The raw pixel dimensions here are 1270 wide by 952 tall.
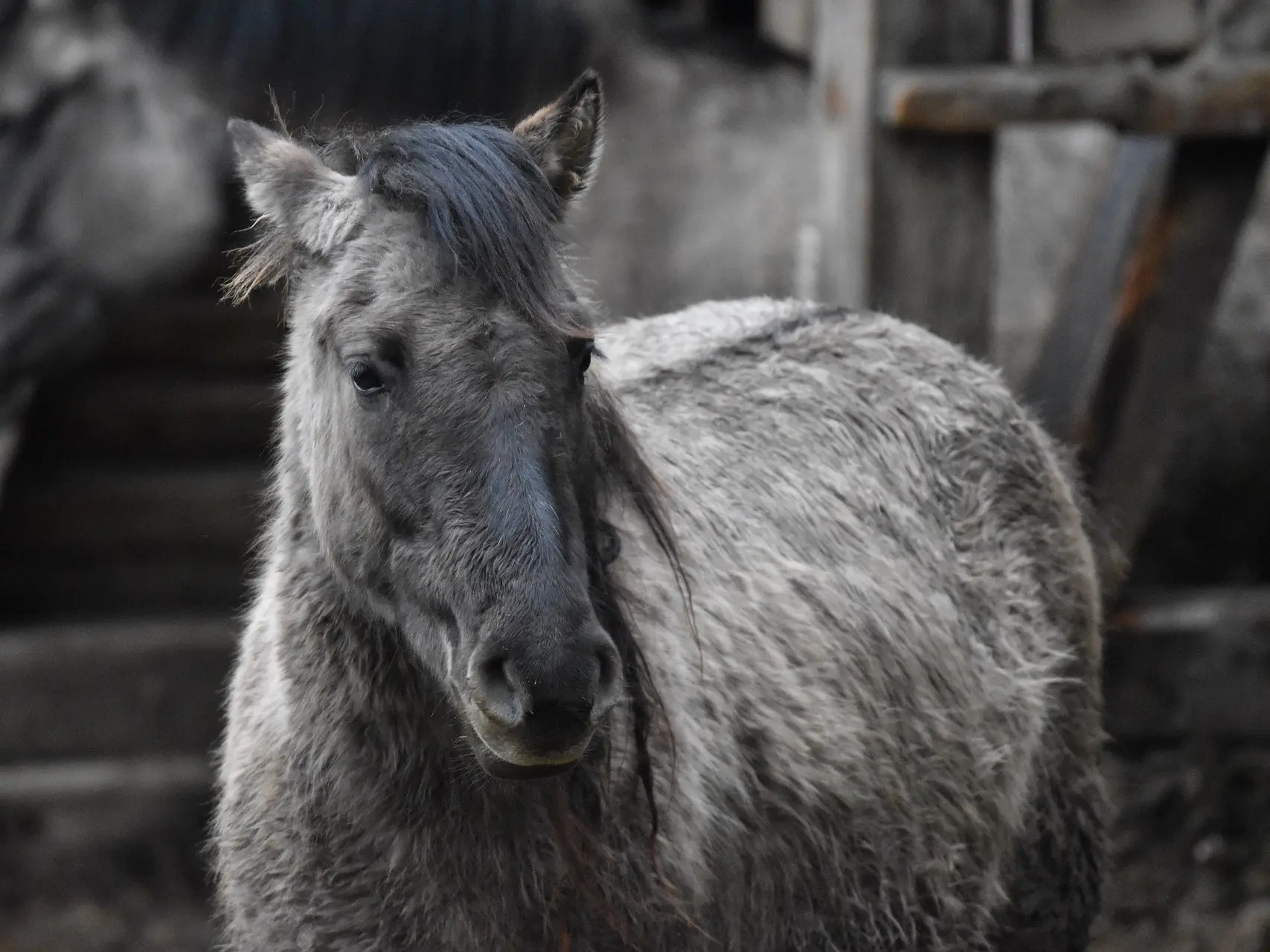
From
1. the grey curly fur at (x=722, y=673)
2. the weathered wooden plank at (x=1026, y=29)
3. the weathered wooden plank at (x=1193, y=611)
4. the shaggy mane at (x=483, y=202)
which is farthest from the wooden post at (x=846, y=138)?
the shaggy mane at (x=483, y=202)

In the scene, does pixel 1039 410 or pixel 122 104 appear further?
pixel 122 104

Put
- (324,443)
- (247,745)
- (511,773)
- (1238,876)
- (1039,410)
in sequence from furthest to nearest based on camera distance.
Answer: (1238,876) → (1039,410) → (247,745) → (324,443) → (511,773)

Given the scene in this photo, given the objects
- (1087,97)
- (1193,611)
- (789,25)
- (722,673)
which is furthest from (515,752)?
(789,25)

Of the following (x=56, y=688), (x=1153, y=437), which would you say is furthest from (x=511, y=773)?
(x=56, y=688)

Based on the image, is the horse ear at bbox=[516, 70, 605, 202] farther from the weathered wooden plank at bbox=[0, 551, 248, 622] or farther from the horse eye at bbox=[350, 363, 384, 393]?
the weathered wooden plank at bbox=[0, 551, 248, 622]

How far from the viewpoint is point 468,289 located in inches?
101

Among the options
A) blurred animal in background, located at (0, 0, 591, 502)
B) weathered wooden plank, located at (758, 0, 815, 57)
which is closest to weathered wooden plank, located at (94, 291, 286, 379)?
blurred animal in background, located at (0, 0, 591, 502)

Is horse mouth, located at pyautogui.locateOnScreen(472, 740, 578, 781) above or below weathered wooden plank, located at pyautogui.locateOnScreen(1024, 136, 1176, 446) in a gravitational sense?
below

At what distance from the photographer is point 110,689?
5.62m

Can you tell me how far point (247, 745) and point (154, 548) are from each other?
10.5 ft

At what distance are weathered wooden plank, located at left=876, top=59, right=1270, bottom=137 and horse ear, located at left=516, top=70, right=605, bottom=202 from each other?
163 centimetres

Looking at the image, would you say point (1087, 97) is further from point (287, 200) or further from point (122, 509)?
point (122, 509)

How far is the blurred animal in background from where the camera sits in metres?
5.34

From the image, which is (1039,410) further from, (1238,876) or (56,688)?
(56,688)
